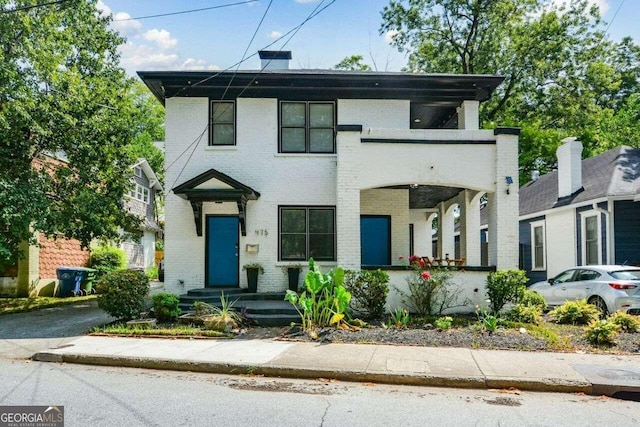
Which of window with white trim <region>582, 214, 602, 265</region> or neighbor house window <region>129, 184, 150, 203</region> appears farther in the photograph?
neighbor house window <region>129, 184, 150, 203</region>

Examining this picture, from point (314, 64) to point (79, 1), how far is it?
29.8 feet

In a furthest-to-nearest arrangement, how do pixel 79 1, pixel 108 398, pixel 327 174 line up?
pixel 79 1 → pixel 327 174 → pixel 108 398

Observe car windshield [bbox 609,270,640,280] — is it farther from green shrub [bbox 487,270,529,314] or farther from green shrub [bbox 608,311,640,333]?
green shrub [bbox 487,270,529,314]

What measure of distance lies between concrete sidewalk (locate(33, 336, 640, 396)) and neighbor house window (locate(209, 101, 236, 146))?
21.4 ft

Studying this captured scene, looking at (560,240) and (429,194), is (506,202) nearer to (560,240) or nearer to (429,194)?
(429,194)

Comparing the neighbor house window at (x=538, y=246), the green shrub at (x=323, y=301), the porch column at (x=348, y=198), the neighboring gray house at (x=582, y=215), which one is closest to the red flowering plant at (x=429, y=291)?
the porch column at (x=348, y=198)

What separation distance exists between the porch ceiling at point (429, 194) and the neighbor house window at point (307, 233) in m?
2.38

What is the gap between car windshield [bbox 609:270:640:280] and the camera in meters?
11.6

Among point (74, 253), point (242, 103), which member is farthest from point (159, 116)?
point (242, 103)

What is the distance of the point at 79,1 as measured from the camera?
627 inches

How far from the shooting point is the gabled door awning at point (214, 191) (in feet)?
41.8

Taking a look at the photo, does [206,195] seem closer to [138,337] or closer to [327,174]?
[327,174]

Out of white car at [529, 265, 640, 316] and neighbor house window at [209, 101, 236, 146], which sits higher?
neighbor house window at [209, 101, 236, 146]

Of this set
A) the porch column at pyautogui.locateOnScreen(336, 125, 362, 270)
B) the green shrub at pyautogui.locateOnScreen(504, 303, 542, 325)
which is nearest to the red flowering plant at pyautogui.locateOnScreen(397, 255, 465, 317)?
the green shrub at pyautogui.locateOnScreen(504, 303, 542, 325)
